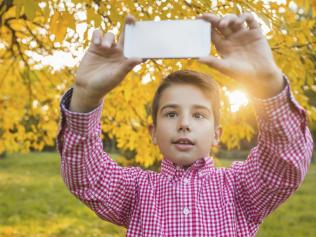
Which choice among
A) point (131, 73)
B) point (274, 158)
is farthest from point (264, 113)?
point (131, 73)

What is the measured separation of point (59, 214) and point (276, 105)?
7.07m

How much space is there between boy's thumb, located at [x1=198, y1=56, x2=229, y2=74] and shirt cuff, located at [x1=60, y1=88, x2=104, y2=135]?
1.26 feet

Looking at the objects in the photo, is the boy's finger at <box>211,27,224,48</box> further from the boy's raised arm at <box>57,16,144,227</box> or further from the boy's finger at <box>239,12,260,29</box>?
the boy's raised arm at <box>57,16,144,227</box>

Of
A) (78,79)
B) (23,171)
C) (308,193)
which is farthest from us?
(23,171)

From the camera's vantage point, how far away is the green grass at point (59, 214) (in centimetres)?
716

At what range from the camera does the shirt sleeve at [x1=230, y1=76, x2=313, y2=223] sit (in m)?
1.59

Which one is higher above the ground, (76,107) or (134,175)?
(76,107)

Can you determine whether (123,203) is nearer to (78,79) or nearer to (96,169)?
(96,169)

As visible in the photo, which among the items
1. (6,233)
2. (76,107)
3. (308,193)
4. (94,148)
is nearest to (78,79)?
(76,107)

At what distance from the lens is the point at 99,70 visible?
1606 millimetres

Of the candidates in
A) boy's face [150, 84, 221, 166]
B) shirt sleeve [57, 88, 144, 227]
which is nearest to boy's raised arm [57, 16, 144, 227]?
shirt sleeve [57, 88, 144, 227]

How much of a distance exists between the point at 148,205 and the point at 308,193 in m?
9.86

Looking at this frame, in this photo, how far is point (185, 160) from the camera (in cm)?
181

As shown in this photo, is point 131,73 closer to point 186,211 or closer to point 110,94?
point 110,94
